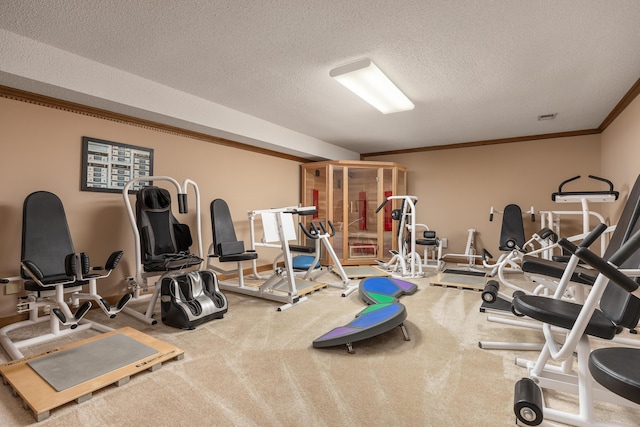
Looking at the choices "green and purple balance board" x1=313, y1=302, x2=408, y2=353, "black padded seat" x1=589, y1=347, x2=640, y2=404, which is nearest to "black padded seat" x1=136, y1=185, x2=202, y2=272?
"green and purple balance board" x1=313, y1=302, x2=408, y2=353

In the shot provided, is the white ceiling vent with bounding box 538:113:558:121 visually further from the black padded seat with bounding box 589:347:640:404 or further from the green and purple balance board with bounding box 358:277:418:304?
the black padded seat with bounding box 589:347:640:404

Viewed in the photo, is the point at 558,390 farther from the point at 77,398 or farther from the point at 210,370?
the point at 77,398

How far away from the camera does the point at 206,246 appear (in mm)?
4352

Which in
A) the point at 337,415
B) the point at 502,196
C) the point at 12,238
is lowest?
the point at 337,415

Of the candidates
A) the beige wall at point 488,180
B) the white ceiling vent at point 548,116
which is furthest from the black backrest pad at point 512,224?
the white ceiling vent at point 548,116

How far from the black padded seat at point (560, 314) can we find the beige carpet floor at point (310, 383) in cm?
51

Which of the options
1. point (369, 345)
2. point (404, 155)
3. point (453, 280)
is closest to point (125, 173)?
point (369, 345)

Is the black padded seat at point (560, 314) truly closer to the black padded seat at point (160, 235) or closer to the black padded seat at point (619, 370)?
the black padded seat at point (619, 370)

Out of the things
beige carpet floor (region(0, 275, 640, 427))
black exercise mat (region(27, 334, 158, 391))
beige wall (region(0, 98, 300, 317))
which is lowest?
beige carpet floor (region(0, 275, 640, 427))

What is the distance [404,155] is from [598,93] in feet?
11.3

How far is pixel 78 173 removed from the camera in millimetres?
3113

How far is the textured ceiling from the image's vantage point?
6.79 ft

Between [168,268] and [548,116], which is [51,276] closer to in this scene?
[168,268]

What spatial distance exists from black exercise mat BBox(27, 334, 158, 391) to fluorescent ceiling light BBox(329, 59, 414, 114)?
2689 mm
